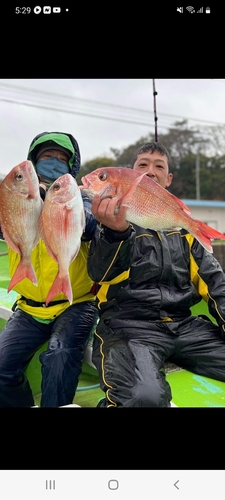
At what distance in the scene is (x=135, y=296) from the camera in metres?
1.46

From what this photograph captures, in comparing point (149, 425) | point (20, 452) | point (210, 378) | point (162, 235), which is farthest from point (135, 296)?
point (20, 452)

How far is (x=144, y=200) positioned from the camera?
1144 millimetres

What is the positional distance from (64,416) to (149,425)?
0.20 meters

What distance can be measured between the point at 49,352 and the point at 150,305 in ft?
1.42

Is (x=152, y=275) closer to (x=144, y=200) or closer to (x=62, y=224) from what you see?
(x=144, y=200)

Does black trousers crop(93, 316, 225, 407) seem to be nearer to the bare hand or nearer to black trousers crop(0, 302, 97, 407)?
black trousers crop(0, 302, 97, 407)

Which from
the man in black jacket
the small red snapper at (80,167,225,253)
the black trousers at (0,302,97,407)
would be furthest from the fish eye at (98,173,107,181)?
the black trousers at (0,302,97,407)

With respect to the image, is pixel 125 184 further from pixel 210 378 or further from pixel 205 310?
pixel 205 310

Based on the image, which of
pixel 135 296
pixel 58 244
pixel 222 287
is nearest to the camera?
pixel 58 244

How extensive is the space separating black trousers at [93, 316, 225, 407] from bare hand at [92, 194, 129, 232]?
1.43 ft

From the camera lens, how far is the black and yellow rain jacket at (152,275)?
1.37 metres
